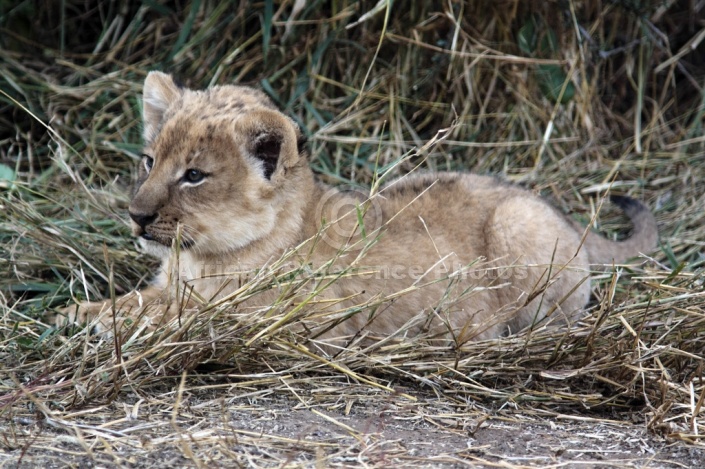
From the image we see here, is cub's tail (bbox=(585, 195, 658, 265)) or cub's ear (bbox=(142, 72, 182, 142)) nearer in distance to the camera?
cub's ear (bbox=(142, 72, 182, 142))

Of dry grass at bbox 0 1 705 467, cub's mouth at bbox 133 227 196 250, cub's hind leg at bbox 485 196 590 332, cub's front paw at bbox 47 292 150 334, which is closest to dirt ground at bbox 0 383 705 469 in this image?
dry grass at bbox 0 1 705 467

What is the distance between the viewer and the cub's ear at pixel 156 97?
5.13m

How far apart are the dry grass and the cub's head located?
1.10 feet

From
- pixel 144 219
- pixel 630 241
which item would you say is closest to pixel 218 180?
pixel 144 219

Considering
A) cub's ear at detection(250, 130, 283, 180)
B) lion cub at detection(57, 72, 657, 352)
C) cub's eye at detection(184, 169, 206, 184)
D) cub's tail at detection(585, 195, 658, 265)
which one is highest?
cub's ear at detection(250, 130, 283, 180)

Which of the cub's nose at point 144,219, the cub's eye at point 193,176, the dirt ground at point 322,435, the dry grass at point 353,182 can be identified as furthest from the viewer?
the cub's eye at point 193,176

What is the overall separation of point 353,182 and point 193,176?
6.13 ft

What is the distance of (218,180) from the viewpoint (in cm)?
463

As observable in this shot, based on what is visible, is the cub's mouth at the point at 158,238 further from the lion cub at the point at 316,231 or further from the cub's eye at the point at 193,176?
the cub's eye at the point at 193,176

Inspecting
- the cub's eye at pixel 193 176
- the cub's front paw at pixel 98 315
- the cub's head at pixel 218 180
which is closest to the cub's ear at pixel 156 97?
the cub's head at pixel 218 180

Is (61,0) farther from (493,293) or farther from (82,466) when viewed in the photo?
(82,466)

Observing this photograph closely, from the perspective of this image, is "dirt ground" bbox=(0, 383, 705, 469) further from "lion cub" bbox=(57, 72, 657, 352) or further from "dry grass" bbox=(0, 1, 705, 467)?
"lion cub" bbox=(57, 72, 657, 352)

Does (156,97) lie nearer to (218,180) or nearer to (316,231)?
(218,180)

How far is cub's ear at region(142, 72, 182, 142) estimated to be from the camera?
5.13 metres
